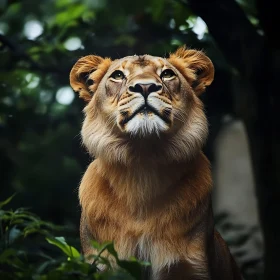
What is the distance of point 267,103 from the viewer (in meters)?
6.36

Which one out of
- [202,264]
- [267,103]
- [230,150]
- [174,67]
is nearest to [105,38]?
[267,103]

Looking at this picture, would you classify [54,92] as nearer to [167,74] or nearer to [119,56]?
[119,56]

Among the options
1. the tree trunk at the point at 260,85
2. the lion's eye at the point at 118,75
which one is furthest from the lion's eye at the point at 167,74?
the tree trunk at the point at 260,85

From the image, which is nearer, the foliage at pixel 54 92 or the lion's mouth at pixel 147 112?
the lion's mouth at pixel 147 112

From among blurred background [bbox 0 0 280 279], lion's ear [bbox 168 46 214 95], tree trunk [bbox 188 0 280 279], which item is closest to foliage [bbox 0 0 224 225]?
blurred background [bbox 0 0 280 279]

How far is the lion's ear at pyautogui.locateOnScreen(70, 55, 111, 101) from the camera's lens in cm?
491

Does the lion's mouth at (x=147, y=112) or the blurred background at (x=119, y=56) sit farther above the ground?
the lion's mouth at (x=147, y=112)

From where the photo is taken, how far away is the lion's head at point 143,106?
4297 mm

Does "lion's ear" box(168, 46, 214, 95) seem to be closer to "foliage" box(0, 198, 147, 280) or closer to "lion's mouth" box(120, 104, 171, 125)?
"lion's mouth" box(120, 104, 171, 125)

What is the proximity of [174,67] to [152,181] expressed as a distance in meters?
0.71

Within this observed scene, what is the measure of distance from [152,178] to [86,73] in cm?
82

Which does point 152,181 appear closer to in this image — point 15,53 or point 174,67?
point 174,67

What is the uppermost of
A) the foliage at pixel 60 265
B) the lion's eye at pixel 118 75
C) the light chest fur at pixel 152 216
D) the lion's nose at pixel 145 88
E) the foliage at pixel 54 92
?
the lion's nose at pixel 145 88

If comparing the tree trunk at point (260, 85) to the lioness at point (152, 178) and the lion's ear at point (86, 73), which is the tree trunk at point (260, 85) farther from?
the lion's ear at point (86, 73)
